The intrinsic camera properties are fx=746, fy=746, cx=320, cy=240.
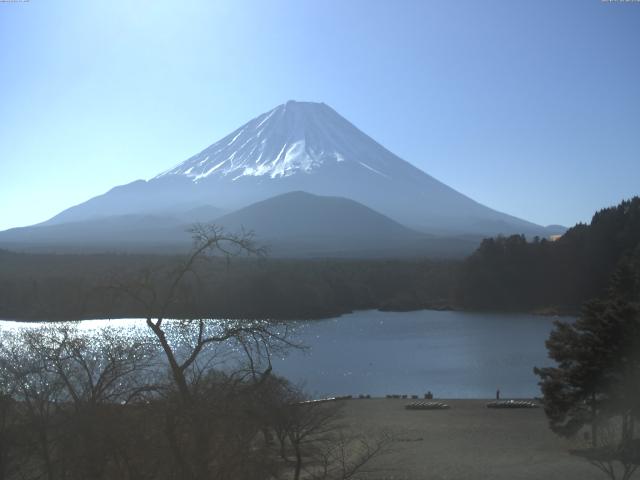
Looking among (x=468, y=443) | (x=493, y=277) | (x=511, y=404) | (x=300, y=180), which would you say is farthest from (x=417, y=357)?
(x=300, y=180)

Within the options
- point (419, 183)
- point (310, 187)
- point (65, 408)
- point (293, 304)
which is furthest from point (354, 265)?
point (419, 183)

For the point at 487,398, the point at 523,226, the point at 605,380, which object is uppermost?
the point at 523,226

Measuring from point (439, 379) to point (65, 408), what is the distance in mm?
13480

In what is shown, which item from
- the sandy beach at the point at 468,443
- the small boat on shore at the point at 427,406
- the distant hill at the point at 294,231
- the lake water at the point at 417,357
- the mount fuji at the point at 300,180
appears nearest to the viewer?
the sandy beach at the point at 468,443

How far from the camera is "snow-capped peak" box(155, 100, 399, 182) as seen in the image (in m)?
88.9

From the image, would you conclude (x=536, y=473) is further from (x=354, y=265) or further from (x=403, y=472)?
(x=354, y=265)

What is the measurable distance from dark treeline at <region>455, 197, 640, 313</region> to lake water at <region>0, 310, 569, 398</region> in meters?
4.79

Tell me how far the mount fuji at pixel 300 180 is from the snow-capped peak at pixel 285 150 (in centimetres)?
12

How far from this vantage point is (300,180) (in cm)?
8844

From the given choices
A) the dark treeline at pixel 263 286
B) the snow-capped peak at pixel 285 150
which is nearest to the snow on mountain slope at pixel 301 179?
the snow-capped peak at pixel 285 150

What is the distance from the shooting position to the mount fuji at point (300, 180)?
85188mm

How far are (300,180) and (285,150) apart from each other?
4784mm

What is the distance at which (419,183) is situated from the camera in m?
93.9

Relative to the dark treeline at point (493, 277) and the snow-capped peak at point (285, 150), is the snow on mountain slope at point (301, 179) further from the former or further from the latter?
the dark treeline at point (493, 277)
